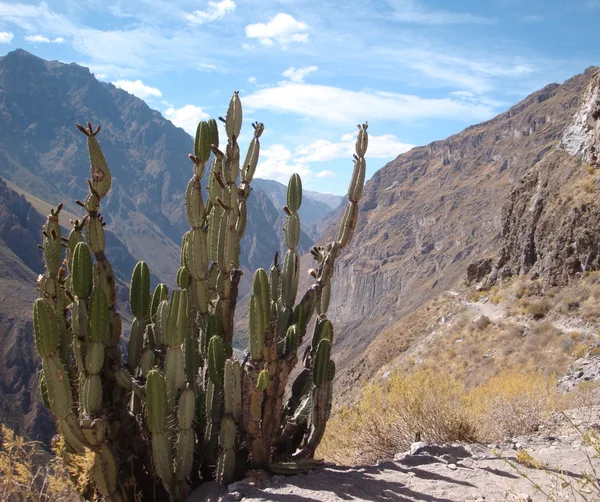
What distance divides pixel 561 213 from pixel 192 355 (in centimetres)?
2378

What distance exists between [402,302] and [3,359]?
69097 millimetres

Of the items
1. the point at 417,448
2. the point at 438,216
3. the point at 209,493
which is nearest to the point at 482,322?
the point at 417,448

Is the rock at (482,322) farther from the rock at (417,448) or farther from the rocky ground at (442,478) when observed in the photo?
the rock at (417,448)

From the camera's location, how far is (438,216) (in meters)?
127

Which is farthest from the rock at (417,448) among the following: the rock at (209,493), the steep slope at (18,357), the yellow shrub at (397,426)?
the steep slope at (18,357)

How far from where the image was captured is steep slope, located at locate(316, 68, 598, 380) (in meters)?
102

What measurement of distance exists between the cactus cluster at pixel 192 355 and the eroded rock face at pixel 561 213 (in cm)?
1897

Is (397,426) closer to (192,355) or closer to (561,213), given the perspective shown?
(192,355)

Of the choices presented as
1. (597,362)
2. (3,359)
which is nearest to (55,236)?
(597,362)

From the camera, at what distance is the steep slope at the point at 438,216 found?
4021 inches

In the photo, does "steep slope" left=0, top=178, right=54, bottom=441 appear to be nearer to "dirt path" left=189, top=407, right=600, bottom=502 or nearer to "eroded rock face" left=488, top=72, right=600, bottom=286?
"eroded rock face" left=488, top=72, right=600, bottom=286

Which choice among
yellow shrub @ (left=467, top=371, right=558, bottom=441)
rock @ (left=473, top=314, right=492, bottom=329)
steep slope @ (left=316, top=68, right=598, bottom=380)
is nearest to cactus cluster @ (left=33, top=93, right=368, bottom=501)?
yellow shrub @ (left=467, top=371, right=558, bottom=441)

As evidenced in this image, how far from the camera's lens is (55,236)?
601cm

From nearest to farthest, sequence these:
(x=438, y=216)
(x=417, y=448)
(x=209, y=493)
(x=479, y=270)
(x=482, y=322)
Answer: (x=209, y=493), (x=417, y=448), (x=482, y=322), (x=479, y=270), (x=438, y=216)
